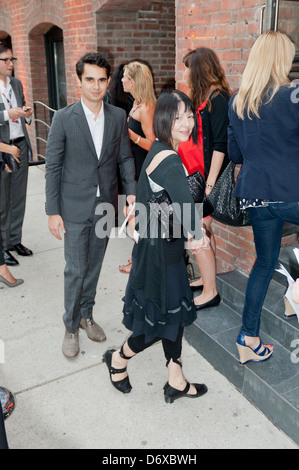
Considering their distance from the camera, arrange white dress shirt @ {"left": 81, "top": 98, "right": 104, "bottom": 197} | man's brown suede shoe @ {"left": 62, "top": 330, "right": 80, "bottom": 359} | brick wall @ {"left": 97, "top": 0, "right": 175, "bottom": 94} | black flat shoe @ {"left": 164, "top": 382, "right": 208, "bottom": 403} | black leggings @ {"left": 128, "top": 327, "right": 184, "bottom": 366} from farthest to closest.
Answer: brick wall @ {"left": 97, "top": 0, "right": 175, "bottom": 94}, man's brown suede shoe @ {"left": 62, "top": 330, "right": 80, "bottom": 359}, white dress shirt @ {"left": 81, "top": 98, "right": 104, "bottom": 197}, black flat shoe @ {"left": 164, "top": 382, "right": 208, "bottom": 403}, black leggings @ {"left": 128, "top": 327, "right": 184, "bottom": 366}

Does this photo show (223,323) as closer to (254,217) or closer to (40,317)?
(254,217)

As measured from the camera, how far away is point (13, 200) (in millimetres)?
5152

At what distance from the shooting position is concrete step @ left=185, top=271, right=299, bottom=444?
2.71 m

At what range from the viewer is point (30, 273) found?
191 inches

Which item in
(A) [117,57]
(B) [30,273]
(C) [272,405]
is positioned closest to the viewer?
(C) [272,405]

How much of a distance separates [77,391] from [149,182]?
1576mm

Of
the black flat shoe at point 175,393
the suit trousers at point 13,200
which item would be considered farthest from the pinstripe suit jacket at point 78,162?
the suit trousers at point 13,200

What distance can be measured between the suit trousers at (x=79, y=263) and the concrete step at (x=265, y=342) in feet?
2.91

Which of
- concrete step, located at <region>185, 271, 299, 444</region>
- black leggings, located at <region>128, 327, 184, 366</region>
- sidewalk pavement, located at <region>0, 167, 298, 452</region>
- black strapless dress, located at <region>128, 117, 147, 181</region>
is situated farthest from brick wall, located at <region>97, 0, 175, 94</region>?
black leggings, located at <region>128, 327, 184, 366</region>

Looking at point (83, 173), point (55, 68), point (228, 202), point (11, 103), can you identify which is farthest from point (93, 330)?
point (55, 68)

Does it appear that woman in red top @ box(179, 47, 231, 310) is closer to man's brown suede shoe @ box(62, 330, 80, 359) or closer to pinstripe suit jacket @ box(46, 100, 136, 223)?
pinstripe suit jacket @ box(46, 100, 136, 223)

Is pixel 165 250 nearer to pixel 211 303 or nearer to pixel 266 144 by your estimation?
pixel 266 144

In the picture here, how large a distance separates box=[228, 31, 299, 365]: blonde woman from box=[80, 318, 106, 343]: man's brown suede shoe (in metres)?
1.33
